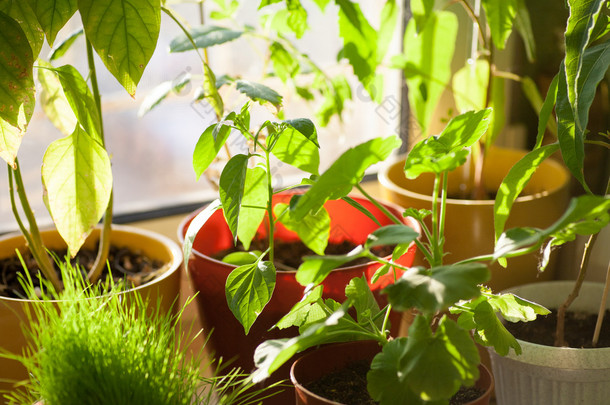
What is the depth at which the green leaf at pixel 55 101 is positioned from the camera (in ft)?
2.47

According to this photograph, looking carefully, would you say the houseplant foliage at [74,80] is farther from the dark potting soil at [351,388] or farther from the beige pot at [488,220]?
the beige pot at [488,220]

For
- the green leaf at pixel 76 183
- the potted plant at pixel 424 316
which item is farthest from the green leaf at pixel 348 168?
the green leaf at pixel 76 183

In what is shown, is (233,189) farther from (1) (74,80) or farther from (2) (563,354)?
(2) (563,354)

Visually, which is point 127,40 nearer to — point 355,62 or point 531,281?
point 355,62

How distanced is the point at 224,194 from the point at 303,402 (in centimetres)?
19

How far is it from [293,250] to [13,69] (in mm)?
433

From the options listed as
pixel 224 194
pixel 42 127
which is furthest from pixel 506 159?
pixel 42 127

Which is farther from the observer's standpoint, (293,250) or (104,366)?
(293,250)

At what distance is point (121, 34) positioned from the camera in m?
0.60

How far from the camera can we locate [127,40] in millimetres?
Result: 602

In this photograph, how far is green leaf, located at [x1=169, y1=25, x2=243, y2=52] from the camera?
75 cm

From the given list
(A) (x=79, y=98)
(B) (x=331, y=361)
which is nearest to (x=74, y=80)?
(A) (x=79, y=98)

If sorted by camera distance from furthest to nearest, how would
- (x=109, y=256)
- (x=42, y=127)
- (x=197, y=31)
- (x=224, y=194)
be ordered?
(x=42, y=127), (x=109, y=256), (x=197, y=31), (x=224, y=194)

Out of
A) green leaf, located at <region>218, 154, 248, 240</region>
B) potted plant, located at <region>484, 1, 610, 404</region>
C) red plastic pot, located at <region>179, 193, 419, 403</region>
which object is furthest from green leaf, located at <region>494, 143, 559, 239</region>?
green leaf, located at <region>218, 154, 248, 240</region>
